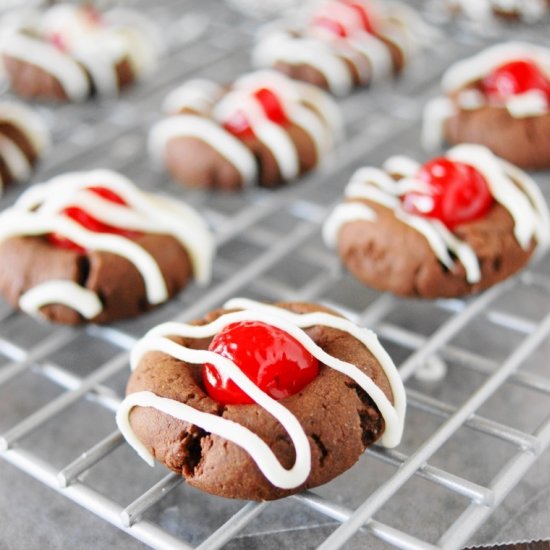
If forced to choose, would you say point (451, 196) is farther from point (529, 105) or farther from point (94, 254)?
point (94, 254)

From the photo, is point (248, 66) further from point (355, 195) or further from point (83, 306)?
point (83, 306)

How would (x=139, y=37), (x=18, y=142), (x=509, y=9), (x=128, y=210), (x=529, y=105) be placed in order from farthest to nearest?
(x=509, y=9)
(x=139, y=37)
(x=18, y=142)
(x=529, y=105)
(x=128, y=210)

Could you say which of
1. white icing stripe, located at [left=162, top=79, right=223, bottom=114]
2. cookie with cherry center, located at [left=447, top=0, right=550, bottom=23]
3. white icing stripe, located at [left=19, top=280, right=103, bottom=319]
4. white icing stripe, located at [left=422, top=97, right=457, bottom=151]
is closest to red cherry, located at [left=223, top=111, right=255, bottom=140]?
white icing stripe, located at [left=162, top=79, right=223, bottom=114]

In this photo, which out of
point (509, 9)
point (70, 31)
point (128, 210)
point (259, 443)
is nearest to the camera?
point (259, 443)

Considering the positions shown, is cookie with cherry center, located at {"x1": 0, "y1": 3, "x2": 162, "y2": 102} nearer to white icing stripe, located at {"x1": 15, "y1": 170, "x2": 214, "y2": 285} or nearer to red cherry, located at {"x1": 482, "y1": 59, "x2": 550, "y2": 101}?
white icing stripe, located at {"x1": 15, "y1": 170, "x2": 214, "y2": 285}

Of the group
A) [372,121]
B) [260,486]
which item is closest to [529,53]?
[372,121]

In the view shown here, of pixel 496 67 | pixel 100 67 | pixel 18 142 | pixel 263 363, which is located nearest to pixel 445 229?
pixel 263 363
